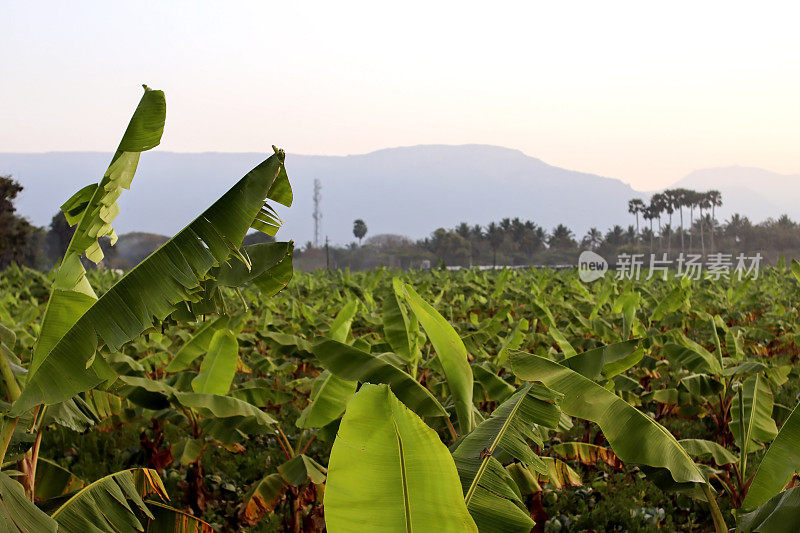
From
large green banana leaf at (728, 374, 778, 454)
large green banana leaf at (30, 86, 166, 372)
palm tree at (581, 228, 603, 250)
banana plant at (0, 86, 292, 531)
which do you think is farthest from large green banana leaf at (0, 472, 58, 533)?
palm tree at (581, 228, 603, 250)

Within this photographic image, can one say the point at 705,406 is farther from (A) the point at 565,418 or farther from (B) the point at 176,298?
(B) the point at 176,298

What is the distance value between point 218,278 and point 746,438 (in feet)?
9.35

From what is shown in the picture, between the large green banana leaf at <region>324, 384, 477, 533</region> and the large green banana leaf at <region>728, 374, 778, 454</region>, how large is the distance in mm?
2475

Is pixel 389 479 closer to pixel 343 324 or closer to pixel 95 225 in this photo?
pixel 95 225

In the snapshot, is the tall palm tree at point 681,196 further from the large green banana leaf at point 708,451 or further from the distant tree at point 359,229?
the large green banana leaf at point 708,451

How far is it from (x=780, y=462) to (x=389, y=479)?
5.73ft

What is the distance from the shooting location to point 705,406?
515cm

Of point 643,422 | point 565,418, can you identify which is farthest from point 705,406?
point 643,422

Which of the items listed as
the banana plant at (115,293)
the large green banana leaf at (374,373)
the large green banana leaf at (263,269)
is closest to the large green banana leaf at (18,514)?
the banana plant at (115,293)

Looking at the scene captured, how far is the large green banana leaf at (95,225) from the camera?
209 cm

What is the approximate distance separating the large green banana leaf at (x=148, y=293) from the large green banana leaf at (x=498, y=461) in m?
1.09

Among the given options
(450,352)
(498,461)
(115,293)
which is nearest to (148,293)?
(115,293)

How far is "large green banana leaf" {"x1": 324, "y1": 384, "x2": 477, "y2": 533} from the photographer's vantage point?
51.3 inches

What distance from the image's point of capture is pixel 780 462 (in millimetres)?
2207
